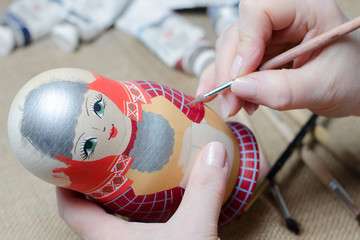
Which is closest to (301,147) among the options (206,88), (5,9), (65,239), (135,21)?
(206,88)

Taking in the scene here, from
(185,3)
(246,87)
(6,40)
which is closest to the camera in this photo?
(246,87)

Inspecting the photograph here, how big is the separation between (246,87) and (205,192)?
0.17m

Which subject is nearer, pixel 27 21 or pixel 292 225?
pixel 292 225

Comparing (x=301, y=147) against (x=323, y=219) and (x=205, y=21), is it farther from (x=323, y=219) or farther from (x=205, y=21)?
(x=205, y=21)

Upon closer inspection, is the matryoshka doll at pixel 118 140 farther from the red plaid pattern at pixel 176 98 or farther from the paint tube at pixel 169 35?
the paint tube at pixel 169 35

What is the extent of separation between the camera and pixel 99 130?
460 millimetres

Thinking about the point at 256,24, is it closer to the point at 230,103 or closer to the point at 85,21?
the point at 230,103

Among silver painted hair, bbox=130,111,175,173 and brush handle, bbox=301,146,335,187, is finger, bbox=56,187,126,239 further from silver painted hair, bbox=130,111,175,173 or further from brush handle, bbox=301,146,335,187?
brush handle, bbox=301,146,335,187

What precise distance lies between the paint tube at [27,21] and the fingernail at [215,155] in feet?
2.51

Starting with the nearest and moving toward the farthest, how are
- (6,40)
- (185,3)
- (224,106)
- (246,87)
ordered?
1. (246,87)
2. (224,106)
3. (6,40)
4. (185,3)

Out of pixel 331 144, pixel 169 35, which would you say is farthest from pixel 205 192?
pixel 169 35

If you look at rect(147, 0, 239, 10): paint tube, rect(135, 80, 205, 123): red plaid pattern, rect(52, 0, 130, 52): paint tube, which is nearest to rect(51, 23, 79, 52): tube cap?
A: rect(52, 0, 130, 52): paint tube

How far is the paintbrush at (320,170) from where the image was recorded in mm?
700

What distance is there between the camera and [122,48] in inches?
42.0
